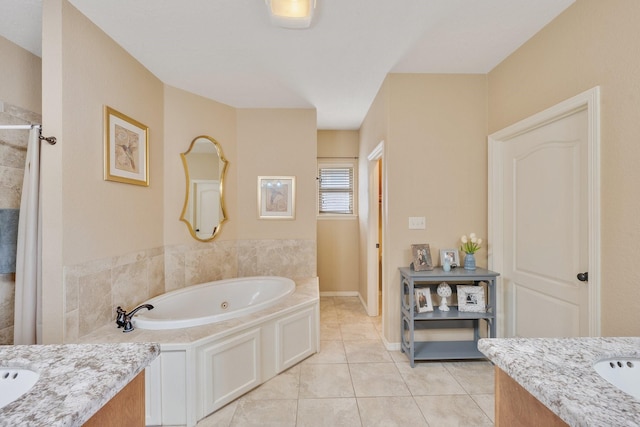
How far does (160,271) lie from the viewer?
2594mm

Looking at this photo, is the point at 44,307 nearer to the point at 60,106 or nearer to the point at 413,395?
the point at 60,106

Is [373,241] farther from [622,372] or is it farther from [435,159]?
[622,372]

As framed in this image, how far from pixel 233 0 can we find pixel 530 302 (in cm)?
291

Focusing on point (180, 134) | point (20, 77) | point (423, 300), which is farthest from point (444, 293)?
point (20, 77)

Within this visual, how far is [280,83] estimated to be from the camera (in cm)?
267

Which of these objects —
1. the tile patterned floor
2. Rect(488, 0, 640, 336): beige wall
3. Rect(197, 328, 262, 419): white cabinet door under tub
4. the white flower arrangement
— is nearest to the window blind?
Answer: the white flower arrangement

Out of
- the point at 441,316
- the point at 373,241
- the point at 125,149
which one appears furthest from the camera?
the point at 373,241

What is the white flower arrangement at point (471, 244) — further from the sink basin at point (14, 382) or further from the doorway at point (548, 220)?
the sink basin at point (14, 382)

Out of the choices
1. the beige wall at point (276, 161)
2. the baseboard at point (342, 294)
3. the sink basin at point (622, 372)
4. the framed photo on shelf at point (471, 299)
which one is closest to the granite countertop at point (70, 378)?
the sink basin at point (622, 372)

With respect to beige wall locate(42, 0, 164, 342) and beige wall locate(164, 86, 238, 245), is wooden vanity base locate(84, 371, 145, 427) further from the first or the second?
beige wall locate(164, 86, 238, 245)

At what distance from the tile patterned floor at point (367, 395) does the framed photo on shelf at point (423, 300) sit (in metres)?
0.46

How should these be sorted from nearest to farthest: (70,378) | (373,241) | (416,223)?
(70,378) < (416,223) < (373,241)

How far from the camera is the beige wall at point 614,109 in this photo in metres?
1.37

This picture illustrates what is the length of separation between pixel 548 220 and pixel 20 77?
12.4ft
